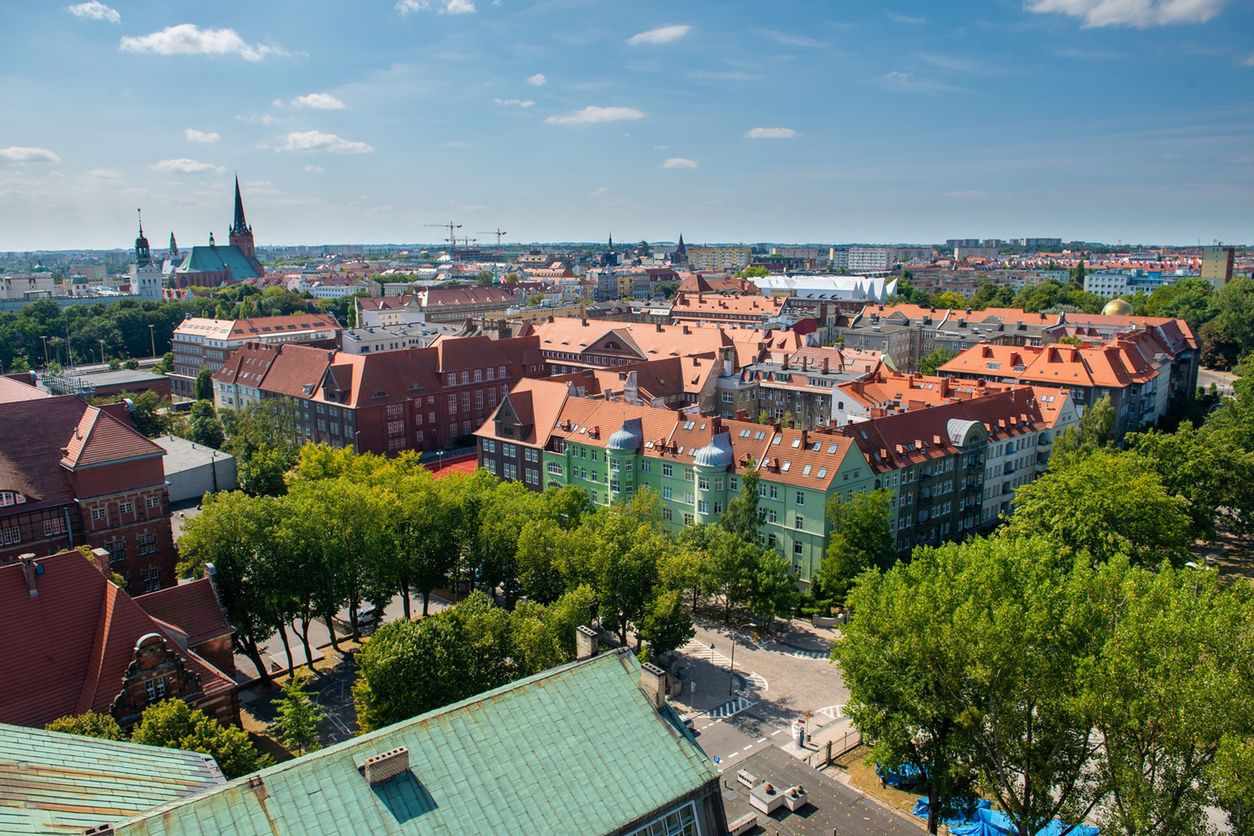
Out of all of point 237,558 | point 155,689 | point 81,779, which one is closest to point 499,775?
point 81,779

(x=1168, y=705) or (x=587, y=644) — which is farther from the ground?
(x=587, y=644)

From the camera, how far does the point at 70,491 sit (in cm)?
5488

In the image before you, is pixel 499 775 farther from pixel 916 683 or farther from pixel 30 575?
pixel 30 575

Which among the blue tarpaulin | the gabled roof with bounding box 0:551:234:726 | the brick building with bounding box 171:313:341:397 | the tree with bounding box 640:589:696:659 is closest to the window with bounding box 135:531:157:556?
the gabled roof with bounding box 0:551:234:726

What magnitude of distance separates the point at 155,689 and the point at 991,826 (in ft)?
118

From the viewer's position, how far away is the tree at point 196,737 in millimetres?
31516

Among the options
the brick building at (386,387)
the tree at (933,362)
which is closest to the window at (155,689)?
the brick building at (386,387)

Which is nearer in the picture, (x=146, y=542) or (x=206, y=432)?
(x=146, y=542)

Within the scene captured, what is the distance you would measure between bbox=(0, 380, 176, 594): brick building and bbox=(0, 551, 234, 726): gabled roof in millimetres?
17967

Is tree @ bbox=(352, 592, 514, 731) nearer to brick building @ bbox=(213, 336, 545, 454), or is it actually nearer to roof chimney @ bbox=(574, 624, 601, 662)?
roof chimney @ bbox=(574, 624, 601, 662)

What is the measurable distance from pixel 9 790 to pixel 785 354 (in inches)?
4019

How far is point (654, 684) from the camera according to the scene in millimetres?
24203

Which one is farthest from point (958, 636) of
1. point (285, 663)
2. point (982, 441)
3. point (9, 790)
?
point (982, 441)

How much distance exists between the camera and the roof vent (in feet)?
67.2
